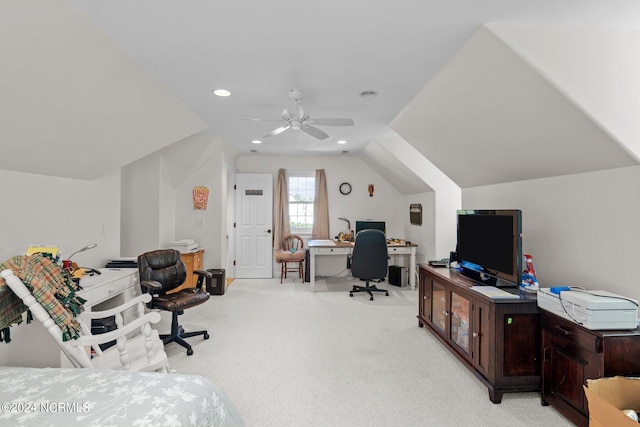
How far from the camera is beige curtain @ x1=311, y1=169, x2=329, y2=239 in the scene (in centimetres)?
645

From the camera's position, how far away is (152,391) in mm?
1342

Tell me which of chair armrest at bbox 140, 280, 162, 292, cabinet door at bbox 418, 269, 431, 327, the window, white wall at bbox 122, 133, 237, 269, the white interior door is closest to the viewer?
chair armrest at bbox 140, 280, 162, 292

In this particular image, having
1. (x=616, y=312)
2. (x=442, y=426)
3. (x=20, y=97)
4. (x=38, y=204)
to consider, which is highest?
(x=20, y=97)

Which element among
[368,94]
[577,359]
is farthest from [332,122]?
[577,359]

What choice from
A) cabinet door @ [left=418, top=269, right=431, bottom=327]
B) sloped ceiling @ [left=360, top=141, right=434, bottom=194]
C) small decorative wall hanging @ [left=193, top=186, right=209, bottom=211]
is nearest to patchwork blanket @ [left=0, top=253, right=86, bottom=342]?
cabinet door @ [left=418, top=269, right=431, bottom=327]

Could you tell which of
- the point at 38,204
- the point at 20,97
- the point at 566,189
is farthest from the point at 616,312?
the point at 38,204

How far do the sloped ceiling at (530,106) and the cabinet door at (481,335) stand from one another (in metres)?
1.28

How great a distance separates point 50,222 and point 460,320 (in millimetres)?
3795

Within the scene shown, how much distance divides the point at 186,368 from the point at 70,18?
8.62 feet

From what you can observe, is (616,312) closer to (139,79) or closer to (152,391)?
(152,391)

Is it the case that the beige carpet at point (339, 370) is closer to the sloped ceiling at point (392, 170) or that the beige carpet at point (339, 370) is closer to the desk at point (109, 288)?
the desk at point (109, 288)

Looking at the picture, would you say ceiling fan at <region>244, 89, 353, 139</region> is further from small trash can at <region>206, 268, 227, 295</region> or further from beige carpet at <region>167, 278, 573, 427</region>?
small trash can at <region>206, 268, 227, 295</region>

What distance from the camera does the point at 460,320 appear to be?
110 inches

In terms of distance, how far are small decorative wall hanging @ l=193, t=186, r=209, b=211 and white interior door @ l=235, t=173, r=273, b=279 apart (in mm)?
1045
